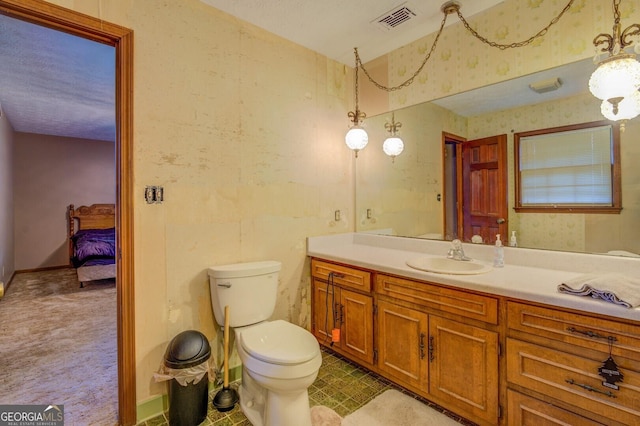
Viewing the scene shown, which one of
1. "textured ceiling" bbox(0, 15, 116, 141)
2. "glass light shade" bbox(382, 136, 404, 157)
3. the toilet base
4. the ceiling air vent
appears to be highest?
"textured ceiling" bbox(0, 15, 116, 141)

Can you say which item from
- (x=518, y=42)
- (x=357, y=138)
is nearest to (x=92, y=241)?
(x=357, y=138)

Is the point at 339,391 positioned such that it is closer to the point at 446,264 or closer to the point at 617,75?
the point at 446,264

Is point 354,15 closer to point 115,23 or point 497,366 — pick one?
point 115,23

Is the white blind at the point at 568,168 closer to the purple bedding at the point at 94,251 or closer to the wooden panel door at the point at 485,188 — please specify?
the wooden panel door at the point at 485,188

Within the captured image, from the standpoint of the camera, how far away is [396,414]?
180 cm

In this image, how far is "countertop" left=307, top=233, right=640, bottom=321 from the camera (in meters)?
1.33

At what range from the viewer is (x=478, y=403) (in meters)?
1.59

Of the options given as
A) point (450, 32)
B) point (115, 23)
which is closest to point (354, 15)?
point (450, 32)

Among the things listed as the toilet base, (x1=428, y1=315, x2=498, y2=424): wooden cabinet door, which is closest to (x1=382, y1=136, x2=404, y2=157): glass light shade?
(x1=428, y1=315, x2=498, y2=424): wooden cabinet door

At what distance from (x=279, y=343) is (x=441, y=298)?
93 cm

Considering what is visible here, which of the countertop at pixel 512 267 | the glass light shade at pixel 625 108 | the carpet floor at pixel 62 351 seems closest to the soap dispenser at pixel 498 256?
the countertop at pixel 512 267

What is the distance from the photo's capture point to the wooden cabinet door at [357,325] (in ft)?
7.01

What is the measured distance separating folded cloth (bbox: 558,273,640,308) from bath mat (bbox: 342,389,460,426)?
3.22 feet

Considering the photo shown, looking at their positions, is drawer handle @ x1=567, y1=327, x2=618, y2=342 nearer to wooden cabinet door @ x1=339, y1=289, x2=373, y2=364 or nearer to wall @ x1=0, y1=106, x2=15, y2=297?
wooden cabinet door @ x1=339, y1=289, x2=373, y2=364
